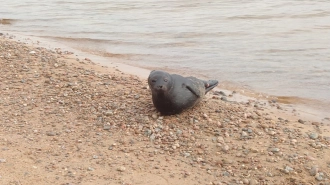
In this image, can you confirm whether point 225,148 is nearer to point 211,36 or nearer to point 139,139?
point 139,139

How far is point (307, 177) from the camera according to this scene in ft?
13.2

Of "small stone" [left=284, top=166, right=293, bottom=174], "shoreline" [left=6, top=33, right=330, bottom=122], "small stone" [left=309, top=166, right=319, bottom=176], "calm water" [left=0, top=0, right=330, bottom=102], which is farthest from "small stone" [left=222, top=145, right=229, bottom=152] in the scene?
"calm water" [left=0, top=0, right=330, bottom=102]

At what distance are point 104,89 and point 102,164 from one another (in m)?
2.07

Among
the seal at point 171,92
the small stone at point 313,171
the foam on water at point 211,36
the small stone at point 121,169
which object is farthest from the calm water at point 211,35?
the small stone at point 121,169

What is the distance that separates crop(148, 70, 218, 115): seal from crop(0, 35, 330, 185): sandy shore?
0.43 ft

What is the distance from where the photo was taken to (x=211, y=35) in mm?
11516

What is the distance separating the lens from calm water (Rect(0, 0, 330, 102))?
809cm

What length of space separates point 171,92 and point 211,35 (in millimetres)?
Result: 6764

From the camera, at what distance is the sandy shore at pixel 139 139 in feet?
13.1

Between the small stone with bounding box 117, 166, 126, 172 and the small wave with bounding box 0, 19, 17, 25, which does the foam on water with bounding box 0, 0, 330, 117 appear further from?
the small stone with bounding box 117, 166, 126, 172

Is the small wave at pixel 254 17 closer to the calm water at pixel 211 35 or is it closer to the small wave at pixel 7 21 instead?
the calm water at pixel 211 35

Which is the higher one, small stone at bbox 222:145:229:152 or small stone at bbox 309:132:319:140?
small stone at bbox 222:145:229:152

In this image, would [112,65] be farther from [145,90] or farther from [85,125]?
[85,125]

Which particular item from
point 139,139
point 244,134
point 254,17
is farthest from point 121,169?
point 254,17
